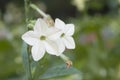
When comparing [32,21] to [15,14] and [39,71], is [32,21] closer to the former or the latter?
[39,71]

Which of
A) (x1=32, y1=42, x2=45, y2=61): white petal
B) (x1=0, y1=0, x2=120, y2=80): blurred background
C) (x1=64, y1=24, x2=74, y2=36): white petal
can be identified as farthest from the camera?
(x1=0, y1=0, x2=120, y2=80): blurred background

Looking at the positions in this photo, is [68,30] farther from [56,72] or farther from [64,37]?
[56,72]

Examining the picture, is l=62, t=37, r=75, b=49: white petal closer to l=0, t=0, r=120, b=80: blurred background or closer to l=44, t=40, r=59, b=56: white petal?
l=44, t=40, r=59, b=56: white petal

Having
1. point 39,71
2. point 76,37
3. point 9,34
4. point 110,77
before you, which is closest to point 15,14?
point 9,34

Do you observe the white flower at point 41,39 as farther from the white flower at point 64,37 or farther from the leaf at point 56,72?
the leaf at point 56,72

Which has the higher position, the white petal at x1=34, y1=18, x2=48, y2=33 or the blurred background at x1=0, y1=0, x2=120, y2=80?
the white petal at x1=34, y1=18, x2=48, y2=33

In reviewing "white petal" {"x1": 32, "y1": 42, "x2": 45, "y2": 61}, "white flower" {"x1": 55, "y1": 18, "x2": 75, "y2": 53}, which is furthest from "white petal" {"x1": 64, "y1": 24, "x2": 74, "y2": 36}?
"white petal" {"x1": 32, "y1": 42, "x2": 45, "y2": 61}

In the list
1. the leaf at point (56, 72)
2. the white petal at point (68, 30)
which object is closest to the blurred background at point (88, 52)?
the leaf at point (56, 72)
